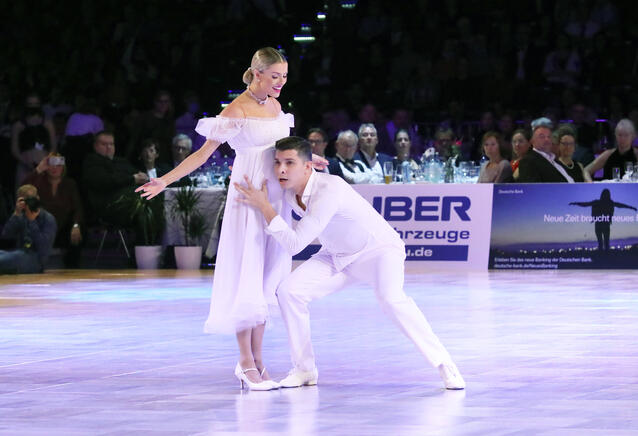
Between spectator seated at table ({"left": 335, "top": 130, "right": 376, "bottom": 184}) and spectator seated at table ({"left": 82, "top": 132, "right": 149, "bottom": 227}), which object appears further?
spectator seated at table ({"left": 82, "top": 132, "right": 149, "bottom": 227})

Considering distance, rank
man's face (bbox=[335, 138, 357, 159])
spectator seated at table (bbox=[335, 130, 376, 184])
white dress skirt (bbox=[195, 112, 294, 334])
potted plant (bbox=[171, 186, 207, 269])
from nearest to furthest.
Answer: white dress skirt (bbox=[195, 112, 294, 334]), spectator seated at table (bbox=[335, 130, 376, 184]), man's face (bbox=[335, 138, 357, 159]), potted plant (bbox=[171, 186, 207, 269])

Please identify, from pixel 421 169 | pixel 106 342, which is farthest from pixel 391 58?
pixel 106 342

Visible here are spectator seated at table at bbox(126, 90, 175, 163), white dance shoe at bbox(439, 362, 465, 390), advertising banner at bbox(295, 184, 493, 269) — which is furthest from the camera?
spectator seated at table at bbox(126, 90, 175, 163)

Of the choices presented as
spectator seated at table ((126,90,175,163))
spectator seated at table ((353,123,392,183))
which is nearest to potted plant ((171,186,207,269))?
spectator seated at table ((353,123,392,183))

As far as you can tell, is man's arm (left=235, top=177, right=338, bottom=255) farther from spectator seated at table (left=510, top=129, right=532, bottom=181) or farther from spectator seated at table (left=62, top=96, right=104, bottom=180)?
spectator seated at table (left=62, top=96, right=104, bottom=180)

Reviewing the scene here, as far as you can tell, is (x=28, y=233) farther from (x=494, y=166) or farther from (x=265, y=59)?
(x=265, y=59)

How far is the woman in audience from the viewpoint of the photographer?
13.3 metres

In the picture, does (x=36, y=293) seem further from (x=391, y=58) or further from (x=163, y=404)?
(x=391, y=58)

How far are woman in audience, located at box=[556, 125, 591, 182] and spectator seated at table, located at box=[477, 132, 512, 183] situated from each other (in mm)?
562

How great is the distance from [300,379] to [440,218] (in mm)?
7893

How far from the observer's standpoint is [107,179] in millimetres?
14453

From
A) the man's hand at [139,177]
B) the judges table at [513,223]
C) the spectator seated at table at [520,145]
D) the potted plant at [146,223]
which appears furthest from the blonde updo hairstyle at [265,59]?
the man's hand at [139,177]

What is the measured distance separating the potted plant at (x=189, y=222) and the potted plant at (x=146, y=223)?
0.24 meters

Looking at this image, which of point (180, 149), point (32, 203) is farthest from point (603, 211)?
point (32, 203)
